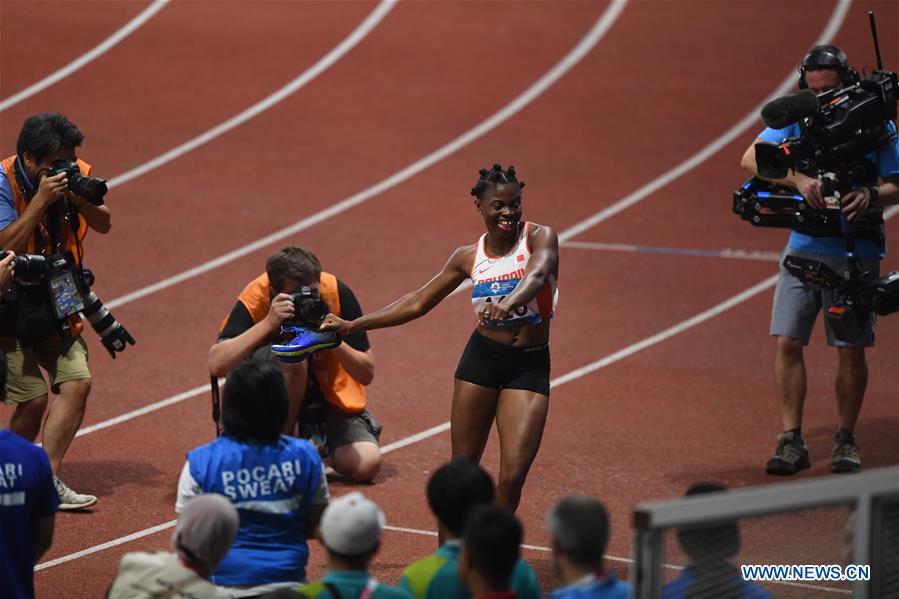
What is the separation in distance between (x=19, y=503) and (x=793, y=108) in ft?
15.7

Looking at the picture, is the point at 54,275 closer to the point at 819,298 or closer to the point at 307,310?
the point at 307,310

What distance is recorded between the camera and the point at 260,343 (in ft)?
25.1

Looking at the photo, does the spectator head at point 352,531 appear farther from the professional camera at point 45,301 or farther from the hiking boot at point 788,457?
the hiking boot at point 788,457

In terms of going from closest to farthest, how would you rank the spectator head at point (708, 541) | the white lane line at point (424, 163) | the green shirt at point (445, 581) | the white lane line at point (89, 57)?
the spectator head at point (708, 541)
the green shirt at point (445, 581)
the white lane line at point (424, 163)
the white lane line at point (89, 57)

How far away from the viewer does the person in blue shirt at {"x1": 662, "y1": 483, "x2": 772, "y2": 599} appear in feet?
13.6

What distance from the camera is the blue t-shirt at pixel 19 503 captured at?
16.2 ft

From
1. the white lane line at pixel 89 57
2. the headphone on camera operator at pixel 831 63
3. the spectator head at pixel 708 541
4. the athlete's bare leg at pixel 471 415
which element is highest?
the white lane line at pixel 89 57

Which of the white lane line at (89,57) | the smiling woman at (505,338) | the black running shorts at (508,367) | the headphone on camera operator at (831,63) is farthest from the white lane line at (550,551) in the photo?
the white lane line at (89,57)

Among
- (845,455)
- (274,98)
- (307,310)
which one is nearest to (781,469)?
(845,455)

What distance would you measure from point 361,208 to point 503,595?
32.2 ft

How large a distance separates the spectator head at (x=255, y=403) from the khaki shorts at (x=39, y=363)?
105 inches

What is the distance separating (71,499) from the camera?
7598 mm

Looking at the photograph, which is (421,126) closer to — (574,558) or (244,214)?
(244,214)

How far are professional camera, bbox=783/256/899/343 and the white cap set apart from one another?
4.37 metres
